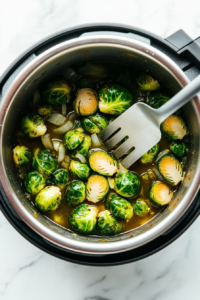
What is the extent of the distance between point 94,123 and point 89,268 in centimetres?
124

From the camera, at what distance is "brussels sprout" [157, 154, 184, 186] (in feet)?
8.34

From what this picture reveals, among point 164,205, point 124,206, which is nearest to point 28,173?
point 124,206

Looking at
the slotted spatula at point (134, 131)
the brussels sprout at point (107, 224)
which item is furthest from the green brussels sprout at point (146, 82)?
the brussels sprout at point (107, 224)

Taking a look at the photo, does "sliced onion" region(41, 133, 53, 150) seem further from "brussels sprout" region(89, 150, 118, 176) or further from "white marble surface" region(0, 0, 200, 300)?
"white marble surface" region(0, 0, 200, 300)

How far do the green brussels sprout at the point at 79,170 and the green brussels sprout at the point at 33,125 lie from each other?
0.36 meters

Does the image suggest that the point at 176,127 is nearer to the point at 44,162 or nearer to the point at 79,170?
the point at 79,170

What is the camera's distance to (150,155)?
2604 millimetres

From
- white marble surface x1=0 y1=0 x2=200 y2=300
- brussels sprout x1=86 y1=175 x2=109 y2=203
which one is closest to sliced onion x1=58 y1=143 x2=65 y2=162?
brussels sprout x1=86 y1=175 x2=109 y2=203

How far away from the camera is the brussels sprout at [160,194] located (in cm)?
254

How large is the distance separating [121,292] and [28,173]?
1.30 metres

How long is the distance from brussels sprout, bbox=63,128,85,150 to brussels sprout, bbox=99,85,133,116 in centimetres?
27

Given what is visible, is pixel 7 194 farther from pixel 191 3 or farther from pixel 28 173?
pixel 191 3

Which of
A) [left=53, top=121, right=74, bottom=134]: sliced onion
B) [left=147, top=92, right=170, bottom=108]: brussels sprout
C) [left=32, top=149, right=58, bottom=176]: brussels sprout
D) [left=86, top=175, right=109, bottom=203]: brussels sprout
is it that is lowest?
[left=86, top=175, right=109, bottom=203]: brussels sprout

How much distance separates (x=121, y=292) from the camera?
2.79 m
